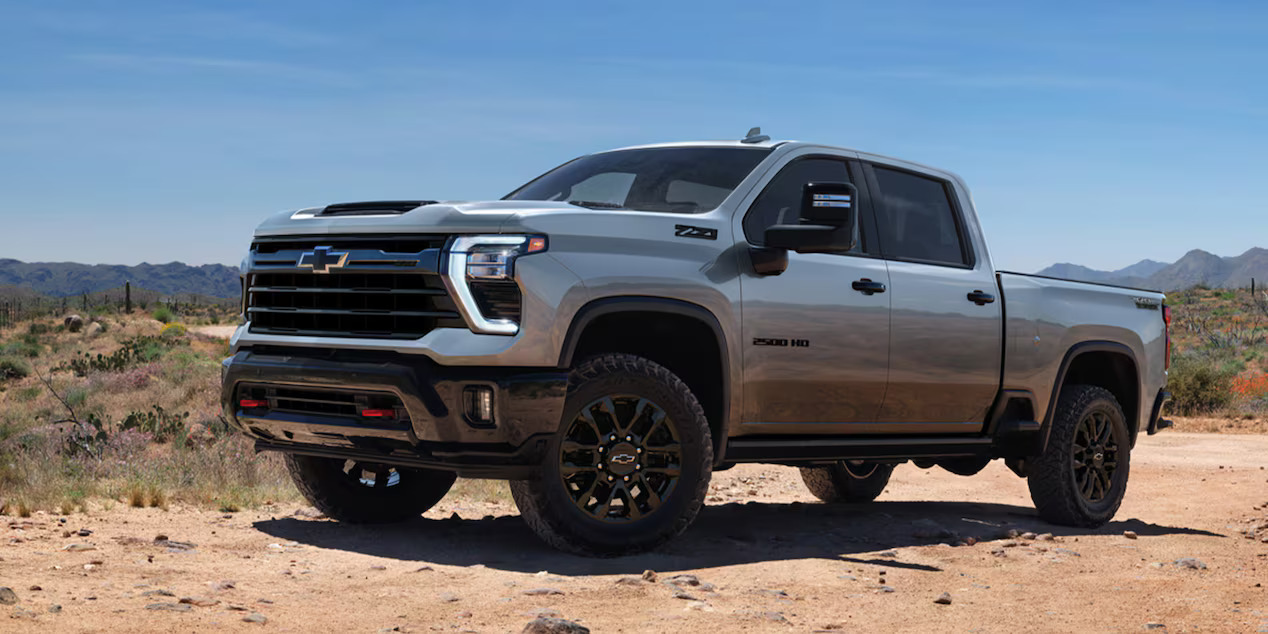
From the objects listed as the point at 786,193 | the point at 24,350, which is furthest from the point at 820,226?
the point at 24,350

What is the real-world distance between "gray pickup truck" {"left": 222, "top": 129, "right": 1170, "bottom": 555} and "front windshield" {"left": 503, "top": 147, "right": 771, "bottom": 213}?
18 millimetres

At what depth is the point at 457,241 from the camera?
19.8ft

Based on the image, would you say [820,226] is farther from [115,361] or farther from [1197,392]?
[115,361]

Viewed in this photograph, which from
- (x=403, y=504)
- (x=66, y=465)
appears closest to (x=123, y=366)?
(x=66, y=465)

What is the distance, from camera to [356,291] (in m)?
6.36

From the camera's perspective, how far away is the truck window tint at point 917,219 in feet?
26.0

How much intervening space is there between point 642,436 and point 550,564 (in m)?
0.77

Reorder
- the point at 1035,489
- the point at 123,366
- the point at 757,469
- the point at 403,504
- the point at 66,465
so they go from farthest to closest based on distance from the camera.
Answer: the point at 123,366, the point at 757,469, the point at 66,465, the point at 1035,489, the point at 403,504

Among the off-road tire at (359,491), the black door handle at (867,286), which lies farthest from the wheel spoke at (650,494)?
the black door handle at (867,286)

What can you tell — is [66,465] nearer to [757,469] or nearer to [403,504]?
[403,504]

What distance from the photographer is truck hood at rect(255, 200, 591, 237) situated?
604cm

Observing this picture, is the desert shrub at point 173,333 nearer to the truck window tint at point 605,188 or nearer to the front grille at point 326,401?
the truck window tint at point 605,188

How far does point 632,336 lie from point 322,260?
5.34 feet

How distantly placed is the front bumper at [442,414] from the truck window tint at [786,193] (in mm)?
1558
